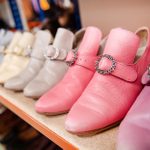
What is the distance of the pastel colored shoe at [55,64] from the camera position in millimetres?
625

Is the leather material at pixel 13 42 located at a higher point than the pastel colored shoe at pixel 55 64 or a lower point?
lower

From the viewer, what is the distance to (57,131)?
1.61ft

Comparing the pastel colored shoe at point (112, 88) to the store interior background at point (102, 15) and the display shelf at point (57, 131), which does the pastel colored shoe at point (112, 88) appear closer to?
the display shelf at point (57, 131)

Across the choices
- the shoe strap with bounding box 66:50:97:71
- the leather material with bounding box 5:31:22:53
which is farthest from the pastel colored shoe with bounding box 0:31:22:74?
the shoe strap with bounding box 66:50:97:71

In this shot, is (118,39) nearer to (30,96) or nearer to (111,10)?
(30,96)

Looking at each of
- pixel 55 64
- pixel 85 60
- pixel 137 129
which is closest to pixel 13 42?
pixel 55 64

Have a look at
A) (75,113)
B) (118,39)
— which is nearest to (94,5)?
(118,39)

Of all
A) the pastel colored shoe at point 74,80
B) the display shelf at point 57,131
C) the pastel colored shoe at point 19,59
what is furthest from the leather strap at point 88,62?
the pastel colored shoe at point 19,59

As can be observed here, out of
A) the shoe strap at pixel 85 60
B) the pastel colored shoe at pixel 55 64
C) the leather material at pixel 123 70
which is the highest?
the leather material at pixel 123 70

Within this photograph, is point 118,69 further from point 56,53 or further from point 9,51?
point 9,51

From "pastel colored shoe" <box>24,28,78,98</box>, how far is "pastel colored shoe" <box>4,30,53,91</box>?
0.05 m

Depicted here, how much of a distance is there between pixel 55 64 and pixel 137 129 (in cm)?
32

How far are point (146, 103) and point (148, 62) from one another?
12 centimetres

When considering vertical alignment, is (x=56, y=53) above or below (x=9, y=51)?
above
